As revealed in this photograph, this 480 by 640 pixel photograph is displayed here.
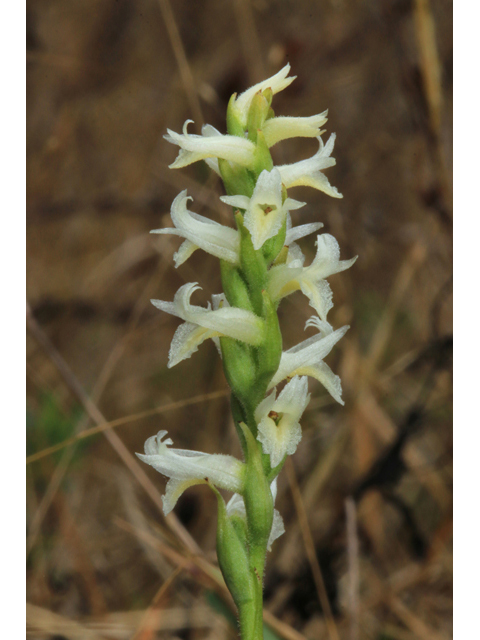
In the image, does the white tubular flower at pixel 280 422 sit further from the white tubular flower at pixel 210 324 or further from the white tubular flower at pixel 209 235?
the white tubular flower at pixel 209 235

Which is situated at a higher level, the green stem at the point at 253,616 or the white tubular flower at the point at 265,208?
the white tubular flower at the point at 265,208

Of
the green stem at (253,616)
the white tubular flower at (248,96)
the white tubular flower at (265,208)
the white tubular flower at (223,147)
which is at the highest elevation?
the white tubular flower at (248,96)

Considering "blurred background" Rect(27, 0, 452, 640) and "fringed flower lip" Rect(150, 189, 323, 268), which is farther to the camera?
"blurred background" Rect(27, 0, 452, 640)

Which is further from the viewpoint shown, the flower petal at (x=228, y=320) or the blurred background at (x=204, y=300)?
the blurred background at (x=204, y=300)

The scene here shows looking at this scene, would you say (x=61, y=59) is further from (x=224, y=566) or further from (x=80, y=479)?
(x=224, y=566)

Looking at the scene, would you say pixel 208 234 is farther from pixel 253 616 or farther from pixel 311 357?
pixel 253 616

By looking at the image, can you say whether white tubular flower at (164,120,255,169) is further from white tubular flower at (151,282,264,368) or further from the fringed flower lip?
white tubular flower at (151,282,264,368)

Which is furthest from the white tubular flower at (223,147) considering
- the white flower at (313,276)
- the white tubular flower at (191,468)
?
the white tubular flower at (191,468)

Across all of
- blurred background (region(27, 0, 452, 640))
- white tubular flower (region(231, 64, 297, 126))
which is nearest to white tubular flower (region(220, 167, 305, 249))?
white tubular flower (region(231, 64, 297, 126))
